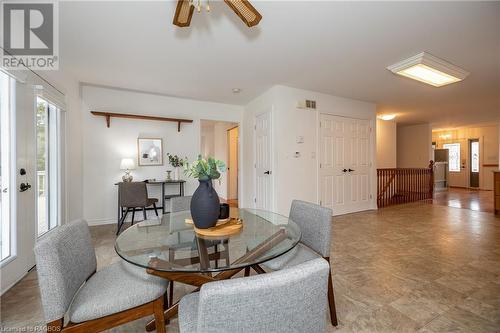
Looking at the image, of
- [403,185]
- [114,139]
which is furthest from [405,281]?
[403,185]

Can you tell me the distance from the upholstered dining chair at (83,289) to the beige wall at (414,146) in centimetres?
908

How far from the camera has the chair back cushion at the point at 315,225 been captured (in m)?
1.56

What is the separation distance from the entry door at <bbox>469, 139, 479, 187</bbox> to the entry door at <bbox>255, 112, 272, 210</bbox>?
911cm

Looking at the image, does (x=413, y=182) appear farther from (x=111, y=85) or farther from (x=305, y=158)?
(x=111, y=85)

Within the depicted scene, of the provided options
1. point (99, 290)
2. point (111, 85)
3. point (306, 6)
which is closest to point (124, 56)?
point (111, 85)

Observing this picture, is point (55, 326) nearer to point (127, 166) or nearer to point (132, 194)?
point (132, 194)

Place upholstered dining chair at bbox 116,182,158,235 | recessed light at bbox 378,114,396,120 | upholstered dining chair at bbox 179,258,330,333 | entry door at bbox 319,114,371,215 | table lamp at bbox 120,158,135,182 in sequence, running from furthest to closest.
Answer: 1. recessed light at bbox 378,114,396,120
2. entry door at bbox 319,114,371,215
3. table lamp at bbox 120,158,135,182
4. upholstered dining chair at bbox 116,182,158,235
5. upholstered dining chair at bbox 179,258,330,333

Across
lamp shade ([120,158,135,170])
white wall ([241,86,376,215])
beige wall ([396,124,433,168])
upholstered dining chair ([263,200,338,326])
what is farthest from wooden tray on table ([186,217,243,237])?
beige wall ([396,124,433,168])

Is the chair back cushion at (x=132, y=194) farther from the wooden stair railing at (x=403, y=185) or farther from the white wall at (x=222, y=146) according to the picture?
the wooden stair railing at (x=403, y=185)

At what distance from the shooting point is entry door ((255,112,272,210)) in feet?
13.4

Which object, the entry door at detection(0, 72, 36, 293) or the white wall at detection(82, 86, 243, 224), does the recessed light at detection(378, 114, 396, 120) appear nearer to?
the white wall at detection(82, 86, 243, 224)

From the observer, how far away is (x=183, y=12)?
150cm

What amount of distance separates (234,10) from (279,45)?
1197 mm

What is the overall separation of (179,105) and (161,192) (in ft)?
5.95
